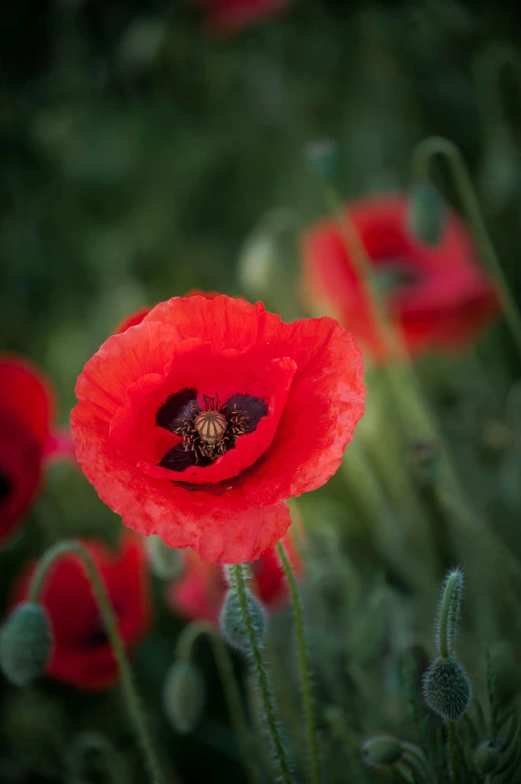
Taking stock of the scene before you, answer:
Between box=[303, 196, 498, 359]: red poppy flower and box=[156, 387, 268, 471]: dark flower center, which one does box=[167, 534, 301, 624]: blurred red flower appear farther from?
box=[303, 196, 498, 359]: red poppy flower

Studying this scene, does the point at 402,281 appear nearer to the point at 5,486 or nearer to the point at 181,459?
the point at 5,486

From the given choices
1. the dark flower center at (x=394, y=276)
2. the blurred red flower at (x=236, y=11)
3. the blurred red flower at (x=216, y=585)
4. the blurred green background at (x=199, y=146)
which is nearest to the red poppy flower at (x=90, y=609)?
the blurred red flower at (x=216, y=585)

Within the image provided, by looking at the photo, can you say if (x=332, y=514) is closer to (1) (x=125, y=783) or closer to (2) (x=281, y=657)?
(2) (x=281, y=657)

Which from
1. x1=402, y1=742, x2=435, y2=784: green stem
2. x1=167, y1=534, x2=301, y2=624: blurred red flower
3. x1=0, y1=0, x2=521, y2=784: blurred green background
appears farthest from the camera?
x1=0, y1=0, x2=521, y2=784: blurred green background

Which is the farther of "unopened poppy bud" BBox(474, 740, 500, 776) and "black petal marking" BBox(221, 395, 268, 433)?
"black petal marking" BBox(221, 395, 268, 433)

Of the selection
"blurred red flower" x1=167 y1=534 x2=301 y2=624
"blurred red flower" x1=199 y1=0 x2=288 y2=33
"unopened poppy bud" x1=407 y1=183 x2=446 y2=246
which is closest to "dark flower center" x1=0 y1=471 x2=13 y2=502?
"blurred red flower" x1=167 y1=534 x2=301 y2=624

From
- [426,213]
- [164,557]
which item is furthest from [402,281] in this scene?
[164,557]
